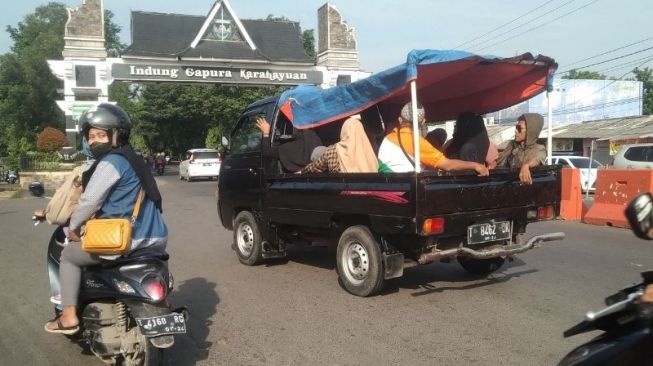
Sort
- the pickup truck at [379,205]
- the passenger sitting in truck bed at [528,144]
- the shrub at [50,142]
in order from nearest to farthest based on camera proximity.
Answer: the pickup truck at [379,205], the passenger sitting in truck bed at [528,144], the shrub at [50,142]

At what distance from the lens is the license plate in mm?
5359

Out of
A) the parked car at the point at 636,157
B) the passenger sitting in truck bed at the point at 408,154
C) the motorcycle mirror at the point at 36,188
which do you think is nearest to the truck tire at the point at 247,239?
the passenger sitting in truck bed at the point at 408,154

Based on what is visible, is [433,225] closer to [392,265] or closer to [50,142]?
[392,265]

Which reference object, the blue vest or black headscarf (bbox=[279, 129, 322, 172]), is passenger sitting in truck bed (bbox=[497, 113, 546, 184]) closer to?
black headscarf (bbox=[279, 129, 322, 172])

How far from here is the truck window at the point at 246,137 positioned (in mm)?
7209

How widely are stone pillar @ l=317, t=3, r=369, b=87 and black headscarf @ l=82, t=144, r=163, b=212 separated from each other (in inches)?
1027

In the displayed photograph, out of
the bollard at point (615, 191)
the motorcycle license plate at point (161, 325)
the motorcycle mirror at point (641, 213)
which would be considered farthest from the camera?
the bollard at point (615, 191)

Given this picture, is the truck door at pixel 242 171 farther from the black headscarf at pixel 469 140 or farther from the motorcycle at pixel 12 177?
the motorcycle at pixel 12 177

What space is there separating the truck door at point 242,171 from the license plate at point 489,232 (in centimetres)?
274

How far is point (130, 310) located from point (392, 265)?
2.61m

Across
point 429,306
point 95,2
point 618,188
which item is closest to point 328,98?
point 429,306

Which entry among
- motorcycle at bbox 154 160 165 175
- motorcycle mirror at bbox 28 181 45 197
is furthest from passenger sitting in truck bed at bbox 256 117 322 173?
motorcycle at bbox 154 160 165 175

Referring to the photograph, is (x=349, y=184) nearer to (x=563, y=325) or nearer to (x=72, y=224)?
(x=563, y=325)

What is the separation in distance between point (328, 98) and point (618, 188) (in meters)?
7.21
